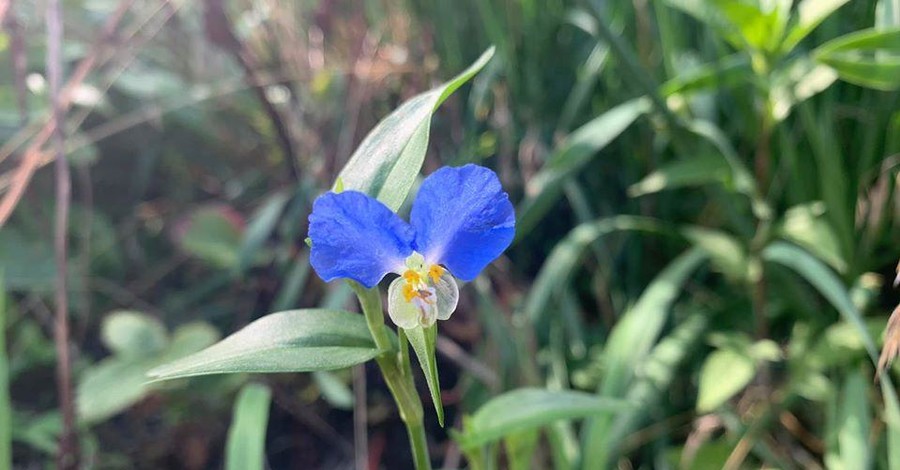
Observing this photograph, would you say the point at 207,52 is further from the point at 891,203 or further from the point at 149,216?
the point at 891,203

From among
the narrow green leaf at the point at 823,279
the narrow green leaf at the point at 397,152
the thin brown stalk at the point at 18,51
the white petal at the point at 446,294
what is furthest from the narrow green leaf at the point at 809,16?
the thin brown stalk at the point at 18,51

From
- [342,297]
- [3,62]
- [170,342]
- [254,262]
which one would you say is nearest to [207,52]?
[3,62]

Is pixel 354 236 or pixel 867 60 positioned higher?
pixel 867 60

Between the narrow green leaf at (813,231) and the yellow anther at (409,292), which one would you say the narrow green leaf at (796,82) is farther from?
the yellow anther at (409,292)

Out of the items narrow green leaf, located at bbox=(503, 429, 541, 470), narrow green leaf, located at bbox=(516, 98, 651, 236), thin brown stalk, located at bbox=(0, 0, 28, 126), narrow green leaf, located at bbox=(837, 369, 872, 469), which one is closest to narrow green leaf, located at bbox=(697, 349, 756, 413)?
narrow green leaf, located at bbox=(837, 369, 872, 469)

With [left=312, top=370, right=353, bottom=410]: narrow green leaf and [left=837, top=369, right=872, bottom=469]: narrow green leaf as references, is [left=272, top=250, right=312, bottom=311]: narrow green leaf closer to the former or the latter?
[left=312, top=370, right=353, bottom=410]: narrow green leaf

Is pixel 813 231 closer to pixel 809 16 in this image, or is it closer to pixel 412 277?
pixel 809 16

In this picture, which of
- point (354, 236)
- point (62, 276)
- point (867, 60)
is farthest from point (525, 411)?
point (62, 276)
